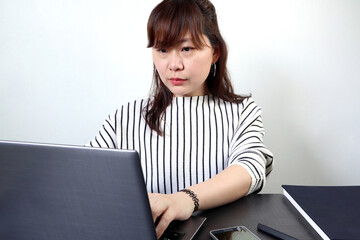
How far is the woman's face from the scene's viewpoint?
1.04 meters

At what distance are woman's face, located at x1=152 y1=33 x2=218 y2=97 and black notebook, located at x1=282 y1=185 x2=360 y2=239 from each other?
0.44m

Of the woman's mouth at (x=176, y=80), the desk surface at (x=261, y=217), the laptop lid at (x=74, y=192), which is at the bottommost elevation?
the desk surface at (x=261, y=217)

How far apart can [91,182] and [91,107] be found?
4.18 feet

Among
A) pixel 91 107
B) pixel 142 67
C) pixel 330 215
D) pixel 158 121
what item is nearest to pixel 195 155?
pixel 158 121

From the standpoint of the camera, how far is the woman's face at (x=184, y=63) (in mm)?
1041

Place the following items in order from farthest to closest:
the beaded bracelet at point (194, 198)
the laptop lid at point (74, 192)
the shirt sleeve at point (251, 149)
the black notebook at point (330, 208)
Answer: the shirt sleeve at point (251, 149) < the beaded bracelet at point (194, 198) < the black notebook at point (330, 208) < the laptop lid at point (74, 192)

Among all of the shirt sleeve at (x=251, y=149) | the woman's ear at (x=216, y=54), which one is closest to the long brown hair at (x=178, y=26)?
the woman's ear at (x=216, y=54)

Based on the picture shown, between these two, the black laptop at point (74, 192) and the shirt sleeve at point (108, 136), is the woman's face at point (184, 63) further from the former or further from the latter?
the black laptop at point (74, 192)

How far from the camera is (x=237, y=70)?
1.60m

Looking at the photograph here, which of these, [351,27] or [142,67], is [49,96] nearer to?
[142,67]

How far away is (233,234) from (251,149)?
39cm

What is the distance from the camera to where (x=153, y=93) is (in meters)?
1.28

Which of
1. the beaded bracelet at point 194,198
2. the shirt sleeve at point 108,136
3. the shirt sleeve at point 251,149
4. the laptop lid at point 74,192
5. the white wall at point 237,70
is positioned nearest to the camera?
the laptop lid at point 74,192

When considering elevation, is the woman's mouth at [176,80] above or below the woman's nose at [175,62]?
below
